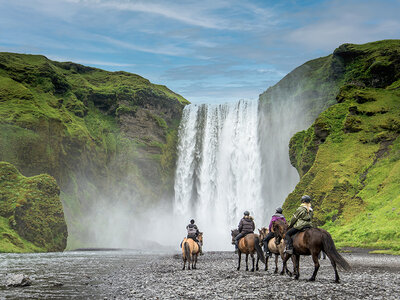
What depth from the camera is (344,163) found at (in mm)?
54906

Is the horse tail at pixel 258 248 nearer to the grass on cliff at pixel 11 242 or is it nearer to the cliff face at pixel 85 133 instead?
the grass on cliff at pixel 11 242

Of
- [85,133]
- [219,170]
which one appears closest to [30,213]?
[85,133]

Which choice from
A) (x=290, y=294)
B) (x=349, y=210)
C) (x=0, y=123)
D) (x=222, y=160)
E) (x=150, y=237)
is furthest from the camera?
(x=150, y=237)

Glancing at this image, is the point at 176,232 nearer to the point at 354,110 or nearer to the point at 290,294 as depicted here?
the point at 354,110

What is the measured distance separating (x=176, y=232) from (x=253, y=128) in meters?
30.0

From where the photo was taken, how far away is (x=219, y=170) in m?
88.5

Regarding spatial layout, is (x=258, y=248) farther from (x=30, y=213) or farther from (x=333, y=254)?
(x=30, y=213)

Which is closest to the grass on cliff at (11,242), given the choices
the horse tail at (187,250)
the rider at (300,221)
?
the horse tail at (187,250)

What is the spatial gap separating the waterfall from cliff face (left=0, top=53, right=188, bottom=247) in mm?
6900

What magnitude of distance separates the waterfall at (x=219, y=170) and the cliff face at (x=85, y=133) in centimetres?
690

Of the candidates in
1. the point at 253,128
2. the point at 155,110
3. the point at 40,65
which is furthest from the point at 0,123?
the point at 253,128

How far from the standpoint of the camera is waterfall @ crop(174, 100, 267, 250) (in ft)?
267

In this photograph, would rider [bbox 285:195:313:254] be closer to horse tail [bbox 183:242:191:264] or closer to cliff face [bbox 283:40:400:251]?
horse tail [bbox 183:242:191:264]

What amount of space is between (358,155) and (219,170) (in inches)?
1474
